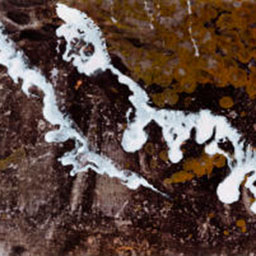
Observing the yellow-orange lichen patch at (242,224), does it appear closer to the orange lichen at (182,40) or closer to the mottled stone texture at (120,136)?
the mottled stone texture at (120,136)

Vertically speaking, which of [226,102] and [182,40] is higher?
[182,40]

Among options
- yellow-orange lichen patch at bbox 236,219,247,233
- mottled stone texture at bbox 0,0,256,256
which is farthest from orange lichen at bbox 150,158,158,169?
yellow-orange lichen patch at bbox 236,219,247,233

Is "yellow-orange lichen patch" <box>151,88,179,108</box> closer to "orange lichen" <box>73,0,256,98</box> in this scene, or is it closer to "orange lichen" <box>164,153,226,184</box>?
"orange lichen" <box>73,0,256,98</box>

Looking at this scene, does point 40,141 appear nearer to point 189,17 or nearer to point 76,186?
point 76,186

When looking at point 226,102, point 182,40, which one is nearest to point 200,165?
point 226,102

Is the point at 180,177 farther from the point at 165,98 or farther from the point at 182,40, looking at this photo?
the point at 182,40

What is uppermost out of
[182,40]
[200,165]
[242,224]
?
[182,40]

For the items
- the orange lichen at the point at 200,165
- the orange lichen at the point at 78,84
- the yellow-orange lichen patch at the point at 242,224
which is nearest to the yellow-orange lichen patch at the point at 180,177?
the orange lichen at the point at 200,165

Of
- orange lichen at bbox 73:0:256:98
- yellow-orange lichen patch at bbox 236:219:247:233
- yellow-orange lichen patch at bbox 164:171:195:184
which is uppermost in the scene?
orange lichen at bbox 73:0:256:98
